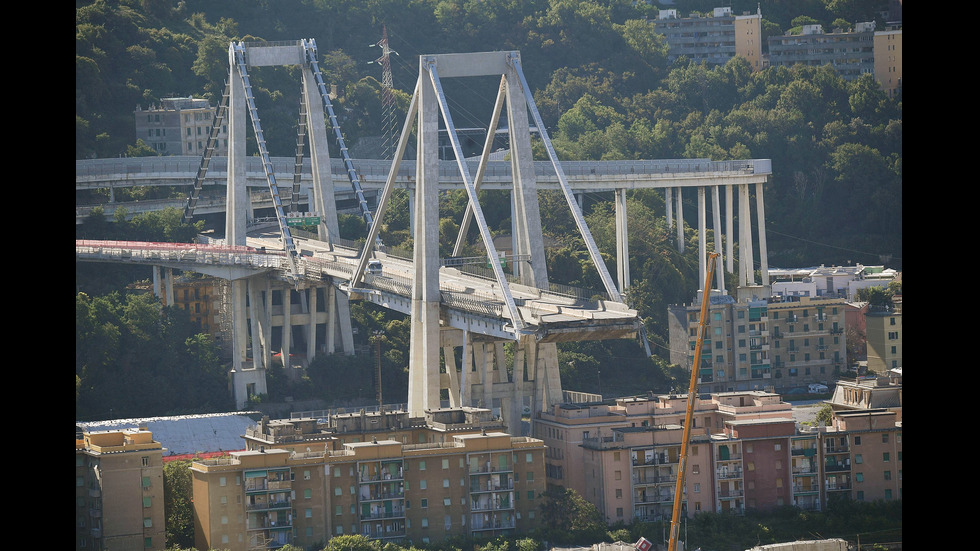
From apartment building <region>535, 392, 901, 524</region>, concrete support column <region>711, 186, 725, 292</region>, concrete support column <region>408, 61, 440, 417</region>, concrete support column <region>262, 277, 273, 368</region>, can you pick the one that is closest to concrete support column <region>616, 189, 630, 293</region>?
concrete support column <region>711, 186, 725, 292</region>

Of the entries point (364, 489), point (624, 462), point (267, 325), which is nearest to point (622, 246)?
point (267, 325)

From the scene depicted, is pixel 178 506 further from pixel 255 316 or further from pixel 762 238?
pixel 762 238

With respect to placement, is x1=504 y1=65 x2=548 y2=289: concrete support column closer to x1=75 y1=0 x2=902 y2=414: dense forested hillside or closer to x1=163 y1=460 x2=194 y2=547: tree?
x1=163 y1=460 x2=194 y2=547: tree

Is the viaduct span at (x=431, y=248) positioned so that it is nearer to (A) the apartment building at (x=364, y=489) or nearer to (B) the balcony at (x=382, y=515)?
(A) the apartment building at (x=364, y=489)

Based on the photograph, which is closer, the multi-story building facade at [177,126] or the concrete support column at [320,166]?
the concrete support column at [320,166]

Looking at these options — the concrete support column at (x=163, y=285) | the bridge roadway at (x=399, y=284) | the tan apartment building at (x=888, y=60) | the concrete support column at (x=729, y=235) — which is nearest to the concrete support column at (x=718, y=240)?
the concrete support column at (x=729, y=235)
